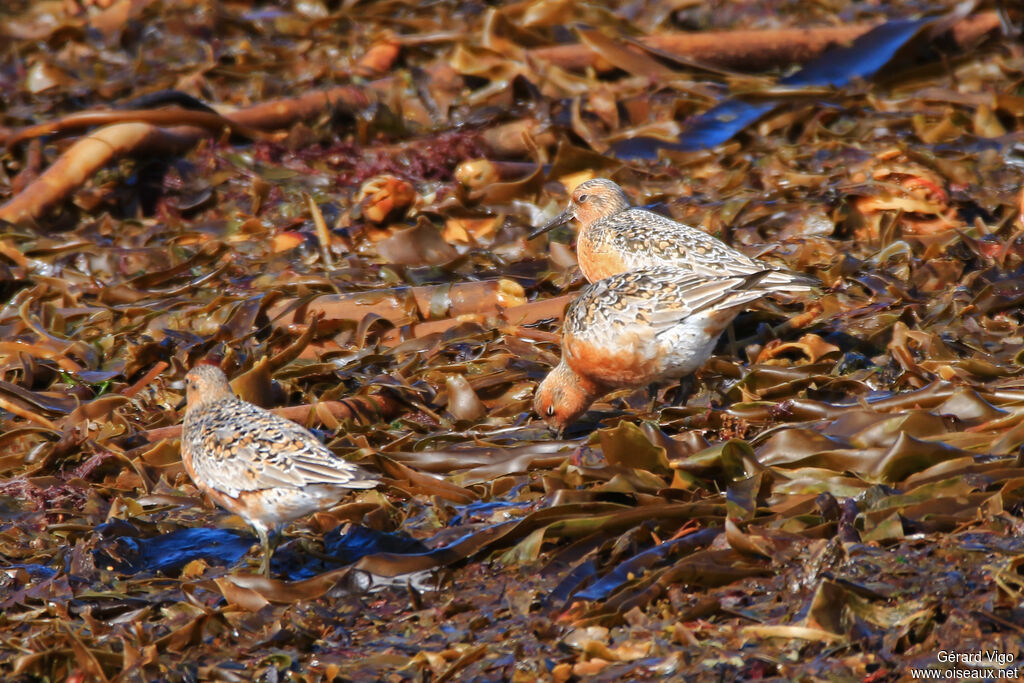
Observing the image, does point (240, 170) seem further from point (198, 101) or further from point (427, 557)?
point (427, 557)

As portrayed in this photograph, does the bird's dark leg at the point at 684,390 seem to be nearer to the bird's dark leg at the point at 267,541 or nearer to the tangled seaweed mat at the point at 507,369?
the tangled seaweed mat at the point at 507,369

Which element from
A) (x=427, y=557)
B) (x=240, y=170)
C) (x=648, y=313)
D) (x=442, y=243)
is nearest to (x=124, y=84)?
(x=240, y=170)

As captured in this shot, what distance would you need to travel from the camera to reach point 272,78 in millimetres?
9680

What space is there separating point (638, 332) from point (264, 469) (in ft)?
5.92

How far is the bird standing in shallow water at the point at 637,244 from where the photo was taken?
559 centimetres

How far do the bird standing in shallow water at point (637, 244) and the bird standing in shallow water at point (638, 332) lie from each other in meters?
0.21

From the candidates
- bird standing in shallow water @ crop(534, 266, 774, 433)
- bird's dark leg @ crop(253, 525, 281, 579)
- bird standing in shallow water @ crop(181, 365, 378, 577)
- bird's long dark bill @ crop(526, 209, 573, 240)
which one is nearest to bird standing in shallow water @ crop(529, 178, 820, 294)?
bird's long dark bill @ crop(526, 209, 573, 240)

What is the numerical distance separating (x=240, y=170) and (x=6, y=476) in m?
3.37

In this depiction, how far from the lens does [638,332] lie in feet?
17.1

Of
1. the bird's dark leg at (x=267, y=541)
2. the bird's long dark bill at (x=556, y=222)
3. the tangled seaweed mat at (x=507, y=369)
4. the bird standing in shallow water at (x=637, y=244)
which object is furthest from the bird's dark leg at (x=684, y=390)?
the bird's dark leg at (x=267, y=541)

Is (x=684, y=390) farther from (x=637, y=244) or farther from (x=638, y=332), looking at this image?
(x=637, y=244)

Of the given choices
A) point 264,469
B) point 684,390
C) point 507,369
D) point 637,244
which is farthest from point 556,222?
point 264,469

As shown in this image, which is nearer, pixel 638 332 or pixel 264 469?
pixel 264 469

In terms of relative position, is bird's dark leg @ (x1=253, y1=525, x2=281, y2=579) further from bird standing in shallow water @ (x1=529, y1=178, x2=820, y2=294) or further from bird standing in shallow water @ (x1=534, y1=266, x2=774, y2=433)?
bird standing in shallow water @ (x1=529, y1=178, x2=820, y2=294)
